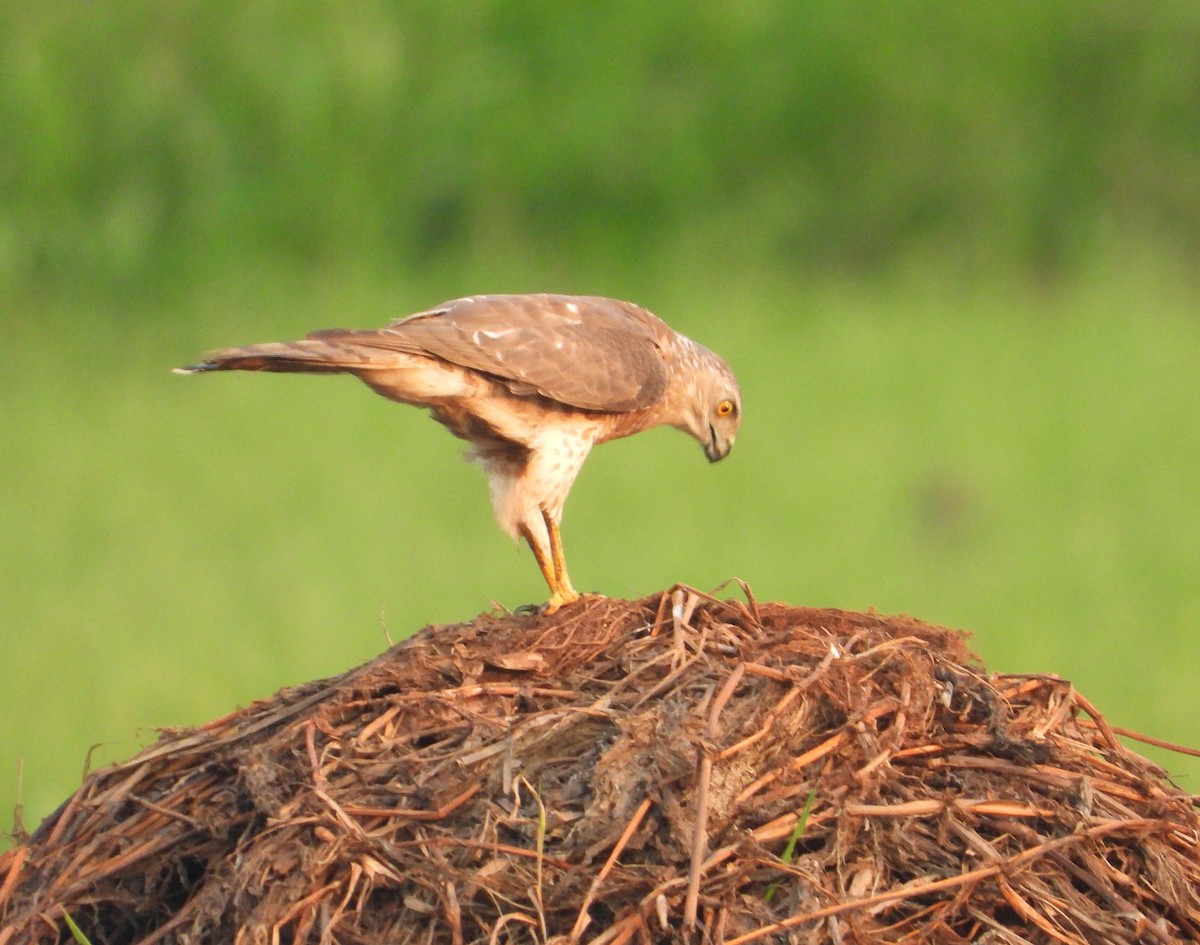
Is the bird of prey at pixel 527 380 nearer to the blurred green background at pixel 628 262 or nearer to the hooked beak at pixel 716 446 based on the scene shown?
the hooked beak at pixel 716 446

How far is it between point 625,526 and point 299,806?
8071mm

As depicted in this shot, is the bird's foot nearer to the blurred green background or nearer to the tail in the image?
the tail

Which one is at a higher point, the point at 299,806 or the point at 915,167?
the point at 915,167

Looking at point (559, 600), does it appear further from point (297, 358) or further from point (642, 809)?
point (642, 809)

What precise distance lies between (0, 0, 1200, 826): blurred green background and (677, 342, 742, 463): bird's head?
5497mm

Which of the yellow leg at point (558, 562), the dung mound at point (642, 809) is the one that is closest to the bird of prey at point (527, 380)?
the yellow leg at point (558, 562)

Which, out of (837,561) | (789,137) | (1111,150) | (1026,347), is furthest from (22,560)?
(1111,150)

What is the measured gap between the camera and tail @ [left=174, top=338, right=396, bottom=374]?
3424 mm

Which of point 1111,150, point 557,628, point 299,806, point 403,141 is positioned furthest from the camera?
point 1111,150

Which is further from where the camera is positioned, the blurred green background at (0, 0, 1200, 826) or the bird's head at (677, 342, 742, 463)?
the blurred green background at (0, 0, 1200, 826)

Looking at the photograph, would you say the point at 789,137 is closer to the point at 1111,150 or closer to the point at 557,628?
the point at 1111,150

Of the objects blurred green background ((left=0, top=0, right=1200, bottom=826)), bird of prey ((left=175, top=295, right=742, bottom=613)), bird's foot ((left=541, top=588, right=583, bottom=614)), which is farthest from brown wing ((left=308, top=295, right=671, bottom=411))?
blurred green background ((left=0, top=0, right=1200, bottom=826))

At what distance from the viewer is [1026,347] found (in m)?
13.0

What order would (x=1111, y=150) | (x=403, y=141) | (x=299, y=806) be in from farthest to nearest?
(x=1111, y=150) < (x=403, y=141) < (x=299, y=806)
